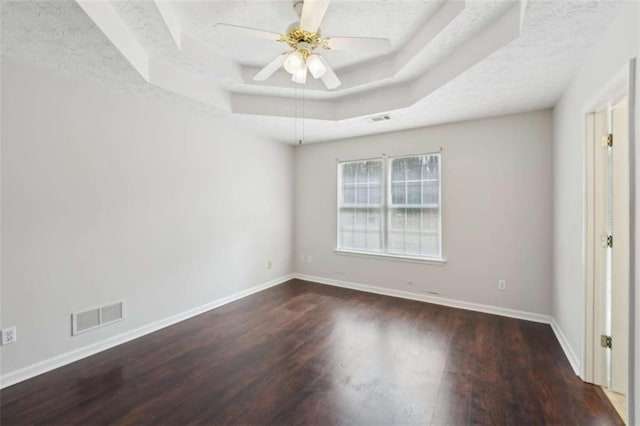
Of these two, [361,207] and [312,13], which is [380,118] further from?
[312,13]

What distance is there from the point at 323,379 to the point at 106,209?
8.47 feet

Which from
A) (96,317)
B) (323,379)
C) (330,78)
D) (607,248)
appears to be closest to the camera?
(607,248)

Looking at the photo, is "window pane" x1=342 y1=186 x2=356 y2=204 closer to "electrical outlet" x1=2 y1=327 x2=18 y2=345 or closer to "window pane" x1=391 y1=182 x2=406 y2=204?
"window pane" x1=391 y1=182 x2=406 y2=204

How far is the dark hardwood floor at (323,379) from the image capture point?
182 cm

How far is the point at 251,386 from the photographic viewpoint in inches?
83.7

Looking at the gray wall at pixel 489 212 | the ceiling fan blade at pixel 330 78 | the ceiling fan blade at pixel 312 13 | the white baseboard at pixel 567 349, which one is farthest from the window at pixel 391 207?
the ceiling fan blade at pixel 312 13

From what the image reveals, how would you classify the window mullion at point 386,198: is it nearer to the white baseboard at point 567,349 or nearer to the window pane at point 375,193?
the window pane at point 375,193

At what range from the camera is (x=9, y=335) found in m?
2.13

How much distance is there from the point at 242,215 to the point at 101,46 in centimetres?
260

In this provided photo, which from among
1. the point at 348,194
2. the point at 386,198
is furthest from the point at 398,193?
the point at 348,194

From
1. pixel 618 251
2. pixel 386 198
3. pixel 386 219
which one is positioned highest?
pixel 386 198

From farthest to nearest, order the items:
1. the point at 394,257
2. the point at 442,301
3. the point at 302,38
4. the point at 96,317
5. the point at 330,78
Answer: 1. the point at 394,257
2. the point at 442,301
3. the point at 96,317
4. the point at 330,78
5. the point at 302,38

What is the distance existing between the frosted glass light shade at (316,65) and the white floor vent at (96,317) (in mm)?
2914

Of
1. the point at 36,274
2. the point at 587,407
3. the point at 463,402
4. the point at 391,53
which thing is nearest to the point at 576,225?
the point at 587,407
